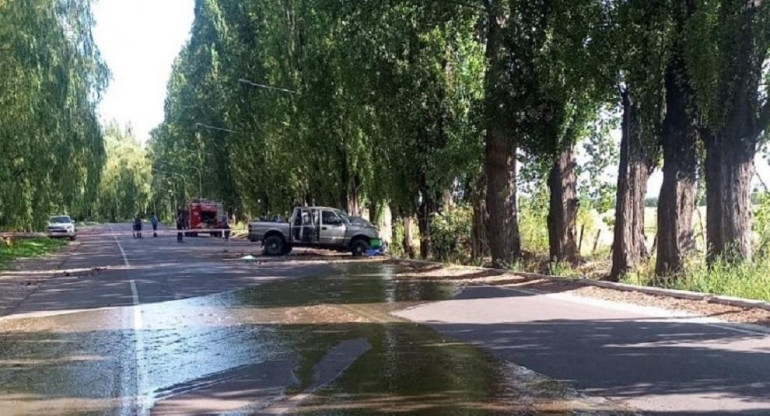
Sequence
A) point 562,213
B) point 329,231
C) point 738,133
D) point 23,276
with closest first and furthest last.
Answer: point 738,133, point 562,213, point 23,276, point 329,231

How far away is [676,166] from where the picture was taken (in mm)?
15008

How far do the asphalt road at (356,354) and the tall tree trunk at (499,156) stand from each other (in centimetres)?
464

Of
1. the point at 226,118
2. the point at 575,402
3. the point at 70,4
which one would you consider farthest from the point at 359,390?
the point at 226,118

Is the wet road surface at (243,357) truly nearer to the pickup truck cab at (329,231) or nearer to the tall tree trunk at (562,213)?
the tall tree trunk at (562,213)

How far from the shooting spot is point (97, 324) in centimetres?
1226

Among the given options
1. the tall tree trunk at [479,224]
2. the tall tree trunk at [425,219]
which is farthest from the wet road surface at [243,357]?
the tall tree trunk at [425,219]

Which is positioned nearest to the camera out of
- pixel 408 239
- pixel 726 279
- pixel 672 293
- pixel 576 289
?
pixel 726 279

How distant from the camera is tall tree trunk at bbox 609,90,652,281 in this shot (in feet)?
53.0

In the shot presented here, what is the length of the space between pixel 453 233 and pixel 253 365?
1701 cm

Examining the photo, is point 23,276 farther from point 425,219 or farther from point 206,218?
point 206,218

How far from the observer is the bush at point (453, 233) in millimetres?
24953

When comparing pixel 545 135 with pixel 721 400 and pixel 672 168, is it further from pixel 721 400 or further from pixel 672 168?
pixel 721 400

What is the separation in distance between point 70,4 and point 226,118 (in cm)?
1565

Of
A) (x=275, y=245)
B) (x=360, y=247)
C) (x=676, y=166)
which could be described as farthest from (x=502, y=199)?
(x=275, y=245)
